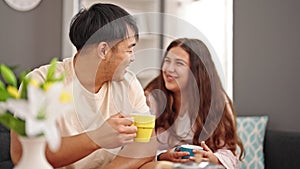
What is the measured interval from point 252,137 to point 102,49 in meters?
1.61

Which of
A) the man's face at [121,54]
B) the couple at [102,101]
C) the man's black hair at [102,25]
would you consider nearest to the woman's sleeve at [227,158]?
the couple at [102,101]

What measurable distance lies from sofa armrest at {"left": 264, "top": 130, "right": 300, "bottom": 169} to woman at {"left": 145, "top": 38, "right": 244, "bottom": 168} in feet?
1.30

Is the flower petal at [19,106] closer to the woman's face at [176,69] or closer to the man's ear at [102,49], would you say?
the man's ear at [102,49]

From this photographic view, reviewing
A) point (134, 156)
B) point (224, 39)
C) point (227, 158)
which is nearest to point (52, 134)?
point (134, 156)

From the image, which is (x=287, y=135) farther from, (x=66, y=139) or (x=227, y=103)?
(x=66, y=139)

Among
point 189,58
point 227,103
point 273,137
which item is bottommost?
point 273,137

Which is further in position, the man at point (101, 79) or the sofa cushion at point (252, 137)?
the sofa cushion at point (252, 137)

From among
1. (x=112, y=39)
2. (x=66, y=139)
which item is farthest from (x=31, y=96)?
(x=112, y=39)

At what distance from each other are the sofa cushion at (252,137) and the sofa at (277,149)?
49 mm

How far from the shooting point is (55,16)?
137 inches

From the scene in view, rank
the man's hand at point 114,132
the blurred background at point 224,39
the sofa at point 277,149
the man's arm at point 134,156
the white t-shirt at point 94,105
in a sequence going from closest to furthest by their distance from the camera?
the man's hand at point 114,132, the man's arm at point 134,156, the white t-shirt at point 94,105, the sofa at point 277,149, the blurred background at point 224,39

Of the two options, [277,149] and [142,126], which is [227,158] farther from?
[142,126]

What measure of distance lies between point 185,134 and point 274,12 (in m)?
1.20

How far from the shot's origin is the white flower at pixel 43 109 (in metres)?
0.88
